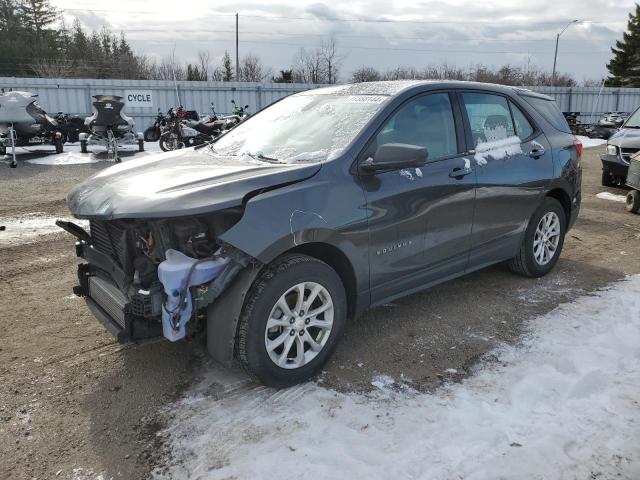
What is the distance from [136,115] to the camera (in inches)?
817

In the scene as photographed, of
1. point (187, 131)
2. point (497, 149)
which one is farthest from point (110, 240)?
point (187, 131)

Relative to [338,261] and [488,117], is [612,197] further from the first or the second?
[338,261]

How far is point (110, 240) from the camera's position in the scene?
340 centimetres

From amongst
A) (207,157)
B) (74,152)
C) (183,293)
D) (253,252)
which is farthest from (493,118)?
(74,152)

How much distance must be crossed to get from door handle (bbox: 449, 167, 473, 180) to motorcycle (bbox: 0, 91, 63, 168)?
11.6m

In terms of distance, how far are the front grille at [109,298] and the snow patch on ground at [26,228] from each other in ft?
9.28

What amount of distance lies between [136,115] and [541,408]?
20.3 m

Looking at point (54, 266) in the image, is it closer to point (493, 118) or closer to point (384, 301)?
point (384, 301)

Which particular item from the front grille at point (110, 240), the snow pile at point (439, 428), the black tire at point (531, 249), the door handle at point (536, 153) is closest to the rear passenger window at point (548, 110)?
the door handle at point (536, 153)

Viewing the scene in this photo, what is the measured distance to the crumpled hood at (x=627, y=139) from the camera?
32.9 feet

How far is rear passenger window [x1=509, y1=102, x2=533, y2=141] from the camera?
493 centimetres

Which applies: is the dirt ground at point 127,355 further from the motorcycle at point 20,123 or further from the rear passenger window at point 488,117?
the motorcycle at point 20,123

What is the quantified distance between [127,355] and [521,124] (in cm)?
387

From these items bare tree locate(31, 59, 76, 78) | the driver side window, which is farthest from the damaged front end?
bare tree locate(31, 59, 76, 78)
